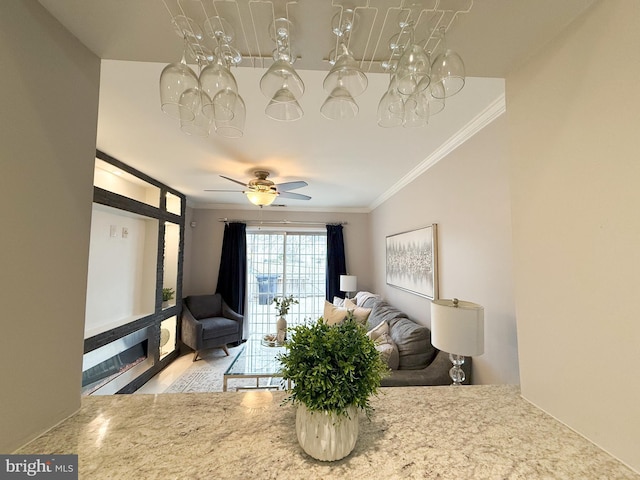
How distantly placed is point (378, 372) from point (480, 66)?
1.10 meters

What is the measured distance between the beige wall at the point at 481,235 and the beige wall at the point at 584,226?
0.97 meters

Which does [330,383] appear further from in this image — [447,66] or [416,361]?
[416,361]

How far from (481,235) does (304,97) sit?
1598 mm

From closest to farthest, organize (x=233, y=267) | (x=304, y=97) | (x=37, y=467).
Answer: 1. (x=37, y=467)
2. (x=304, y=97)
3. (x=233, y=267)

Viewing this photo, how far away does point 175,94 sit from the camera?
31.5 inches

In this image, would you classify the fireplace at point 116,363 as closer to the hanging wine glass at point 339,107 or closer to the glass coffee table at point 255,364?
the glass coffee table at point 255,364

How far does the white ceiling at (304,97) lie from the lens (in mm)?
743

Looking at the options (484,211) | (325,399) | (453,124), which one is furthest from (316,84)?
(325,399)

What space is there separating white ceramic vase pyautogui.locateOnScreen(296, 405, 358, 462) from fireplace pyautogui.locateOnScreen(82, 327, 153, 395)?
2.92m

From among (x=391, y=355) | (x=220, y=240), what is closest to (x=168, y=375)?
(x=220, y=240)

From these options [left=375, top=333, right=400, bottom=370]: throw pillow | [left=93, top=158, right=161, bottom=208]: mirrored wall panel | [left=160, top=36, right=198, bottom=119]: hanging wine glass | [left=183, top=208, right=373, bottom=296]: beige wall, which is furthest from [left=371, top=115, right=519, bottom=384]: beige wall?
[left=93, top=158, right=161, bottom=208]: mirrored wall panel

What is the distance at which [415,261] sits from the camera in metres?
3.08

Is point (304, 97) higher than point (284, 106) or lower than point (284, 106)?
higher

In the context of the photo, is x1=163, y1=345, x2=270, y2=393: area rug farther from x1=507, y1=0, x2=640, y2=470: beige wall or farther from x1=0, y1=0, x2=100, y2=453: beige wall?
x1=507, y1=0, x2=640, y2=470: beige wall
